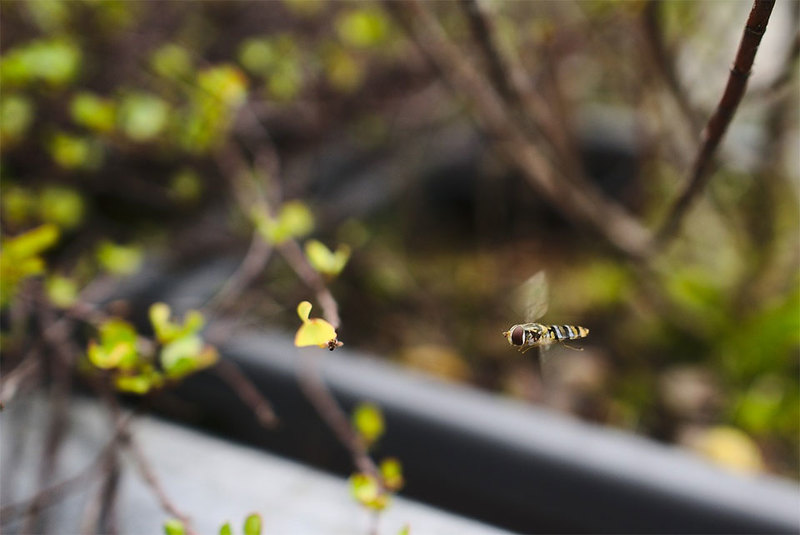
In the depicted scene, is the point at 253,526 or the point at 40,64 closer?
the point at 253,526

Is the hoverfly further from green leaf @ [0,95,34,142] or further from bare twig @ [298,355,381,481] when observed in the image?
green leaf @ [0,95,34,142]

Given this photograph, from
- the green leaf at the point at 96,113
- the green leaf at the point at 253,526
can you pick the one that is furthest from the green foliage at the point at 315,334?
the green leaf at the point at 96,113

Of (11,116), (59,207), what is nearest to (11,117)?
(11,116)

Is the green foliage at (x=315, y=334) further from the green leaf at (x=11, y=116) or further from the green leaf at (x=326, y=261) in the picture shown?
the green leaf at (x=11, y=116)

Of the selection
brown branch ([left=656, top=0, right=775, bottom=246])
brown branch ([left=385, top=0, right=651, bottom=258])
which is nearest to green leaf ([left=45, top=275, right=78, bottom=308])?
brown branch ([left=385, top=0, right=651, bottom=258])

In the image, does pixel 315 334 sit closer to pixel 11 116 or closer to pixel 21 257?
pixel 21 257

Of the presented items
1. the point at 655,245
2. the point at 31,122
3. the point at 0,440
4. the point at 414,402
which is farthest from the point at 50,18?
the point at 655,245
